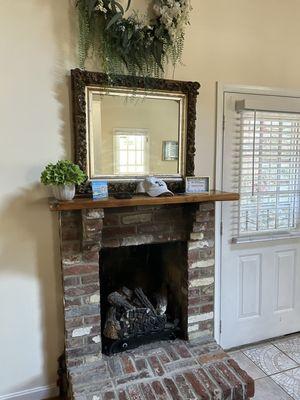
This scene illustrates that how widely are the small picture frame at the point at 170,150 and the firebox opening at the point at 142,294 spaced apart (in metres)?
0.62

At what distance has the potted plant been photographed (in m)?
1.63

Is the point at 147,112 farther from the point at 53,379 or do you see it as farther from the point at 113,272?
the point at 53,379

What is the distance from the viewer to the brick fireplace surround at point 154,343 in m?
1.72

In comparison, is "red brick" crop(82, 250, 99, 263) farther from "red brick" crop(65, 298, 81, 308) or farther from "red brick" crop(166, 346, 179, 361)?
"red brick" crop(166, 346, 179, 361)

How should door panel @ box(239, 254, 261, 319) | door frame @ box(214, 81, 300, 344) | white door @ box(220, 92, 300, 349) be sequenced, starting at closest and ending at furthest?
1. door frame @ box(214, 81, 300, 344)
2. white door @ box(220, 92, 300, 349)
3. door panel @ box(239, 254, 261, 319)

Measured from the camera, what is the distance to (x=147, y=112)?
6.48 feet

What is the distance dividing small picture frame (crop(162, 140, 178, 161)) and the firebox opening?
2.02 ft

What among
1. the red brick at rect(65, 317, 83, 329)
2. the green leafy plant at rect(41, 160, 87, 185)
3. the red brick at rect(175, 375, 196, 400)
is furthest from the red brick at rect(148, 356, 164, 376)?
the green leafy plant at rect(41, 160, 87, 185)

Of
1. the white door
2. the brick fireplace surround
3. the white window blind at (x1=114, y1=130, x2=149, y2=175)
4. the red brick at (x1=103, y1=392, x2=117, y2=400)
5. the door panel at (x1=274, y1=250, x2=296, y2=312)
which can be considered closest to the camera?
the red brick at (x1=103, y1=392, x2=117, y2=400)

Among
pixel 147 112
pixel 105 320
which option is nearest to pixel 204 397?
pixel 105 320

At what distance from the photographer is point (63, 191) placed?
165 cm

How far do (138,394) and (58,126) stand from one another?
5.17 feet

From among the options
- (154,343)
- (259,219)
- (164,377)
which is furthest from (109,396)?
(259,219)

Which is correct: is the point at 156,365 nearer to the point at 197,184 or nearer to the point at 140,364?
the point at 140,364
